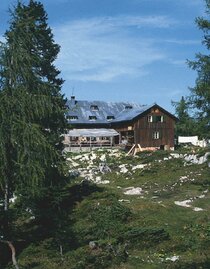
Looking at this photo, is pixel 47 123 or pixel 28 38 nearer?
pixel 28 38

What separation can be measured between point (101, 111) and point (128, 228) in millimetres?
58886

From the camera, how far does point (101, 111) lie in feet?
272

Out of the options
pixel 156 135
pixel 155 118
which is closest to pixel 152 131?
pixel 156 135

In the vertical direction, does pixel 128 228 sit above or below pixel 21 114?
below

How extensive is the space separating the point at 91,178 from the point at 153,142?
30168 mm

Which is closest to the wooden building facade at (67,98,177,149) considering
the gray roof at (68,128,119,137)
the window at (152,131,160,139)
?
the window at (152,131,160,139)

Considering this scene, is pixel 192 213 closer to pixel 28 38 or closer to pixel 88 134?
pixel 28 38

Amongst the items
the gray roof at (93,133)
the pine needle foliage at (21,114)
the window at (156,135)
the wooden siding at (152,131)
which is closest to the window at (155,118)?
the wooden siding at (152,131)

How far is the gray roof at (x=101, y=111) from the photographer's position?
254ft

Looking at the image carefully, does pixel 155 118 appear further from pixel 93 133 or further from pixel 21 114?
pixel 21 114

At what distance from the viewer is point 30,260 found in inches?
858

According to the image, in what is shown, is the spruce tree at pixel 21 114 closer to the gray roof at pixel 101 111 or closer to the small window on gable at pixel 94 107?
the gray roof at pixel 101 111

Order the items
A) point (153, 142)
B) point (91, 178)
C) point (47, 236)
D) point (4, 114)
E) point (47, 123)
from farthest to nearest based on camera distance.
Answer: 1. point (153, 142)
2. point (91, 178)
3. point (47, 123)
4. point (47, 236)
5. point (4, 114)

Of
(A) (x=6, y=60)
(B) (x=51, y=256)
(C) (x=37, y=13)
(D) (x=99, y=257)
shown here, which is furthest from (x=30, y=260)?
(C) (x=37, y=13)
